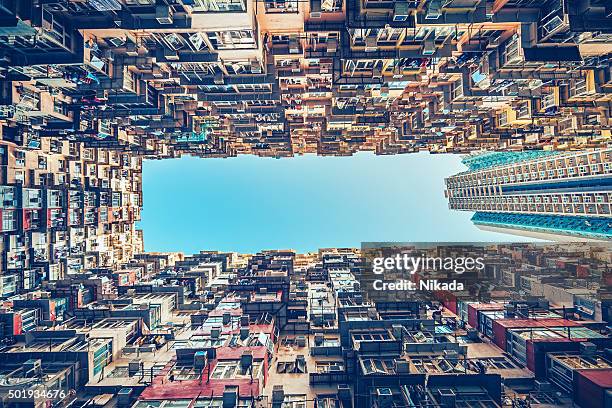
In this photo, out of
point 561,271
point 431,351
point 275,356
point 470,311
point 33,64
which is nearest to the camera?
point 33,64

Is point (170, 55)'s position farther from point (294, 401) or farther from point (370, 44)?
point (294, 401)

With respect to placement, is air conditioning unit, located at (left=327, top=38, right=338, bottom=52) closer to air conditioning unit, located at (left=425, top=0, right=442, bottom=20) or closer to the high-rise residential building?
air conditioning unit, located at (left=425, top=0, right=442, bottom=20)

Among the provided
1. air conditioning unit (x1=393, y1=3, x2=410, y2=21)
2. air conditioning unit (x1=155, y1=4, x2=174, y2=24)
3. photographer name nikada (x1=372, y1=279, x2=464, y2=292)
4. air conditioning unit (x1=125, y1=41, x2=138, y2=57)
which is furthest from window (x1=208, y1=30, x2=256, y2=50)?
photographer name nikada (x1=372, y1=279, x2=464, y2=292)

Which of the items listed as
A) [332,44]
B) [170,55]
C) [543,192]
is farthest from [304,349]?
[543,192]

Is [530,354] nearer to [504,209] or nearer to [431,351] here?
[431,351]

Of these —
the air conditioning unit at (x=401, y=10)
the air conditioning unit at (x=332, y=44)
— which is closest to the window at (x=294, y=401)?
the air conditioning unit at (x=401, y=10)

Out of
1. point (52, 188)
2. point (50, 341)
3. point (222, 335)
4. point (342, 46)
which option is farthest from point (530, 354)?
point (52, 188)

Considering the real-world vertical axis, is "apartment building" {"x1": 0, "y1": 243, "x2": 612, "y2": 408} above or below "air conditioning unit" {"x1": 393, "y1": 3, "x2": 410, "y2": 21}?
below
